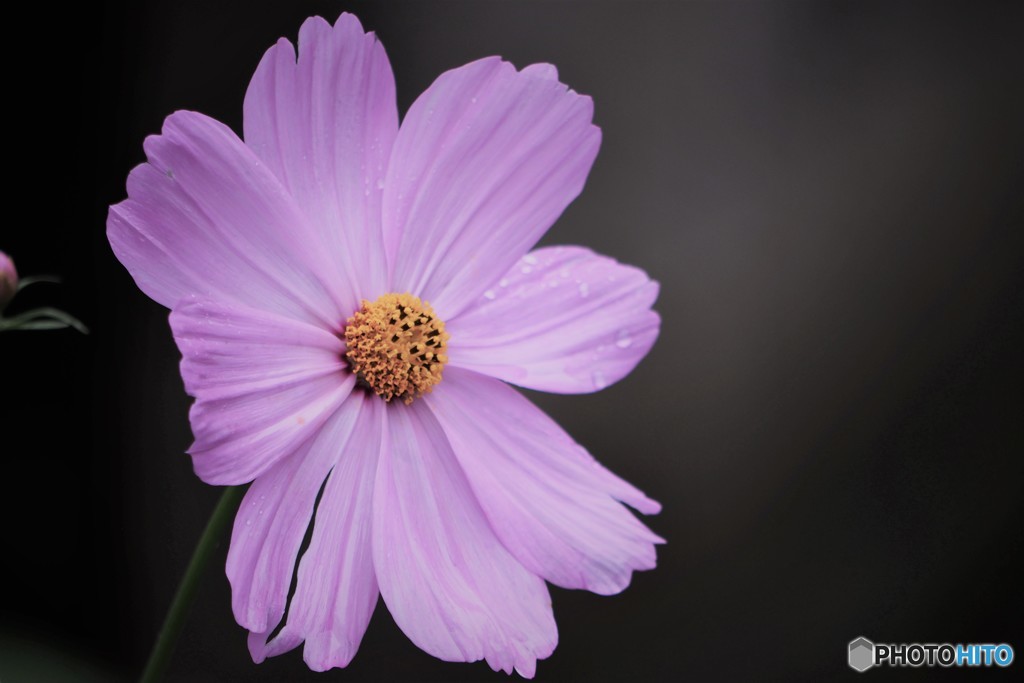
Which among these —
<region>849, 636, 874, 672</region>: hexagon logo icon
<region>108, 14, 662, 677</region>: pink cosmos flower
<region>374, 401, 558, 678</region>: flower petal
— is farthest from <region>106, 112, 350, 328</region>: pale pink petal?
<region>849, 636, 874, 672</region>: hexagon logo icon

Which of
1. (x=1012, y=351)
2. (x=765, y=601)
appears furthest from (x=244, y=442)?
(x=1012, y=351)

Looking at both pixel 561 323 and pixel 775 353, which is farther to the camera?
pixel 775 353

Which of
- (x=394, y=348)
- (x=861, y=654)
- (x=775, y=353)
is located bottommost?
(x=861, y=654)

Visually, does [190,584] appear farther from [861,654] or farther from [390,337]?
[861,654]

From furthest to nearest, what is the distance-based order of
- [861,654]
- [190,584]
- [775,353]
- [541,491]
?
[775,353] → [861,654] → [541,491] → [190,584]

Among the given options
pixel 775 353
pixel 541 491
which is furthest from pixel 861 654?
pixel 541 491

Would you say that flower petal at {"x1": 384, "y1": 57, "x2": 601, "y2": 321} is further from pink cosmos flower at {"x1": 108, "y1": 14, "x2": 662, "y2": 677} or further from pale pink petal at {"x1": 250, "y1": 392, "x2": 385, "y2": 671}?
pale pink petal at {"x1": 250, "y1": 392, "x2": 385, "y2": 671}
